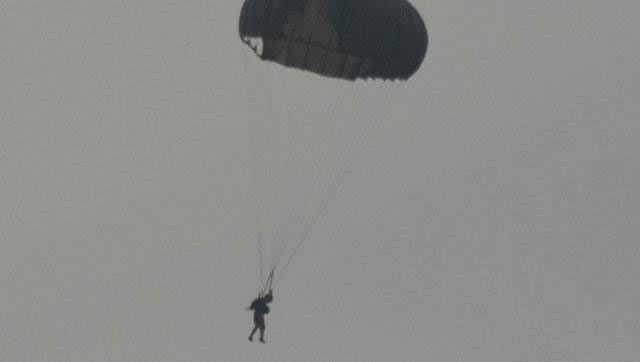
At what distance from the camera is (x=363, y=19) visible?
5716 centimetres

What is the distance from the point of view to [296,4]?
56.8 meters

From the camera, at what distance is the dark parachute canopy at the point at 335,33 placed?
187 ft

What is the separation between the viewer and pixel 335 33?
57.1 metres

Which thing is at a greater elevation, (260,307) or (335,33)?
(335,33)

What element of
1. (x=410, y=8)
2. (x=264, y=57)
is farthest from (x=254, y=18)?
(x=410, y=8)

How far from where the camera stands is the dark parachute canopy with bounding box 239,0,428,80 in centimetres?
5688

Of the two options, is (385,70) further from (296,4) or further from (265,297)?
(265,297)

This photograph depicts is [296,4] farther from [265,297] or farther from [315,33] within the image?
[265,297]

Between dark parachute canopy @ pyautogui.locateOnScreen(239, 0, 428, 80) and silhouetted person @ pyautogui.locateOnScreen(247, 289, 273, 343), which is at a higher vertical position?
dark parachute canopy @ pyautogui.locateOnScreen(239, 0, 428, 80)

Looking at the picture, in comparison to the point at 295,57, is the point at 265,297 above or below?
below

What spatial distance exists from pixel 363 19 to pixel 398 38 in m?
1.30

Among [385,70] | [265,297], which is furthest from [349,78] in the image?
[265,297]

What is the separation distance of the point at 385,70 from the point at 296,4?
3774mm

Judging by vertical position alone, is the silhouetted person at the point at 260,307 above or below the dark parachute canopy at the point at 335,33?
below
